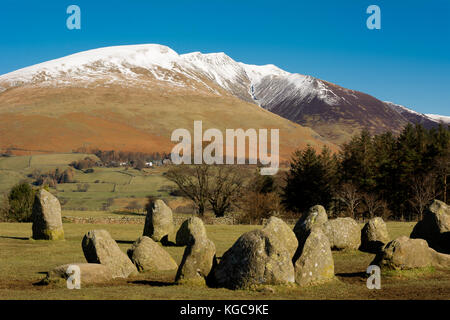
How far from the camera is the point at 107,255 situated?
16969 millimetres

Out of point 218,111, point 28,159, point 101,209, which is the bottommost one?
point 101,209

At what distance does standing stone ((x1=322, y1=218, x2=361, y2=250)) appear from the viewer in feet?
77.1

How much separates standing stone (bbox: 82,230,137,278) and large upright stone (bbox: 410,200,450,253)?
14431mm

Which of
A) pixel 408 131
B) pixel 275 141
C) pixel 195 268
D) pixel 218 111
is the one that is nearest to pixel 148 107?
pixel 218 111

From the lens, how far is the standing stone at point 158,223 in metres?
28.5

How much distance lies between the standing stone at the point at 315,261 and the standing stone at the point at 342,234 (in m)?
8.47

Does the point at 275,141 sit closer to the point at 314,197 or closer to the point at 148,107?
the point at 148,107

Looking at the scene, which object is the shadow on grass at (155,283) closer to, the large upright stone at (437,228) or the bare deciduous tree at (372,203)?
the large upright stone at (437,228)

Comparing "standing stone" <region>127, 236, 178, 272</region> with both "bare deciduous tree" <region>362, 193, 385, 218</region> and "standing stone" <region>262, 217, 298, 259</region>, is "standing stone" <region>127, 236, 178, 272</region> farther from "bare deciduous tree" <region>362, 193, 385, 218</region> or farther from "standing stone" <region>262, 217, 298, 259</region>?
"bare deciduous tree" <region>362, 193, 385, 218</region>

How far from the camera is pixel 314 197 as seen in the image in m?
58.4

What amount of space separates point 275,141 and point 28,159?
8989 cm

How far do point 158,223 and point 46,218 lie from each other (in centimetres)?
674

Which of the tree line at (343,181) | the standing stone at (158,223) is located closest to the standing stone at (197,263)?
the standing stone at (158,223)
